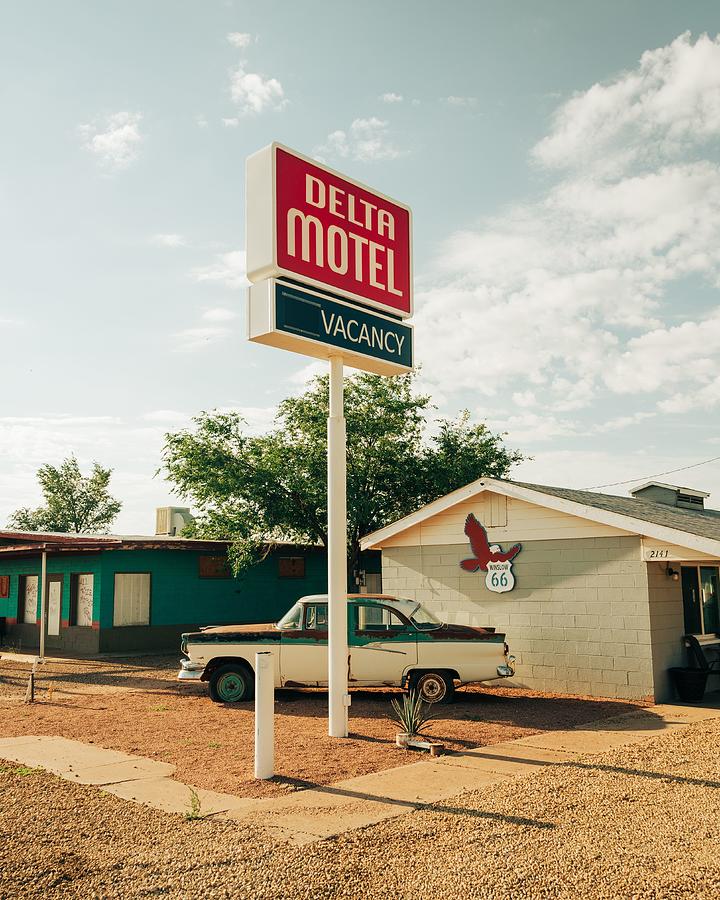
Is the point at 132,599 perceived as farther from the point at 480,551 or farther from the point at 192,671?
the point at 480,551

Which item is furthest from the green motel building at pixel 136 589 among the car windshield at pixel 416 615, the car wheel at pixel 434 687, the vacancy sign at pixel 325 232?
the vacancy sign at pixel 325 232

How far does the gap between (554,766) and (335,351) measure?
5.86m

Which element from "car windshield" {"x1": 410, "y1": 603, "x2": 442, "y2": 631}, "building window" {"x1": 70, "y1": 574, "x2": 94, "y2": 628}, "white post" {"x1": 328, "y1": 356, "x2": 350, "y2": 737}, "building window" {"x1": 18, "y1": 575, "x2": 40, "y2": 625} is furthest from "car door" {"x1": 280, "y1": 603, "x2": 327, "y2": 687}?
"building window" {"x1": 18, "y1": 575, "x2": 40, "y2": 625}

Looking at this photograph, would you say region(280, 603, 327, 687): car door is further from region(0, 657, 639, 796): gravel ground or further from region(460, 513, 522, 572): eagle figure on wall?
region(460, 513, 522, 572): eagle figure on wall

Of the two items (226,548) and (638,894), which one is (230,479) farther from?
(638,894)

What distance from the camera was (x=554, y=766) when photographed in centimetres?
902

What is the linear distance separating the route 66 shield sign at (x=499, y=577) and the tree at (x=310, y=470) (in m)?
9.22

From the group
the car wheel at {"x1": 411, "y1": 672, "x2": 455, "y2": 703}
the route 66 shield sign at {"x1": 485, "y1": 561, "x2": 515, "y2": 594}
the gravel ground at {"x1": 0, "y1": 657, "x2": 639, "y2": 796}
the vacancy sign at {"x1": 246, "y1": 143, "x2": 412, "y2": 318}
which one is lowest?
the gravel ground at {"x1": 0, "y1": 657, "x2": 639, "y2": 796}

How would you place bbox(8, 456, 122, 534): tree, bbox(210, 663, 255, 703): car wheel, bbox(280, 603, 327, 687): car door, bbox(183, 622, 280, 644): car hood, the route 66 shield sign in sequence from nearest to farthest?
bbox(280, 603, 327, 687): car door → bbox(183, 622, 280, 644): car hood → bbox(210, 663, 255, 703): car wheel → the route 66 shield sign → bbox(8, 456, 122, 534): tree

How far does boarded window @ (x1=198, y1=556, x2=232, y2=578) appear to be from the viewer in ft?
83.7

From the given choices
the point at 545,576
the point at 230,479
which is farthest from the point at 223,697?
the point at 230,479

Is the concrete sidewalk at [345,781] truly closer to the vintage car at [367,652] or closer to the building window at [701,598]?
the vintage car at [367,652]

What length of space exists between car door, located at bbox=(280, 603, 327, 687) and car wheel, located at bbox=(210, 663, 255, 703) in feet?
2.28

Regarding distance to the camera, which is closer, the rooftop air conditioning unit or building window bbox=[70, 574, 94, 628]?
building window bbox=[70, 574, 94, 628]
